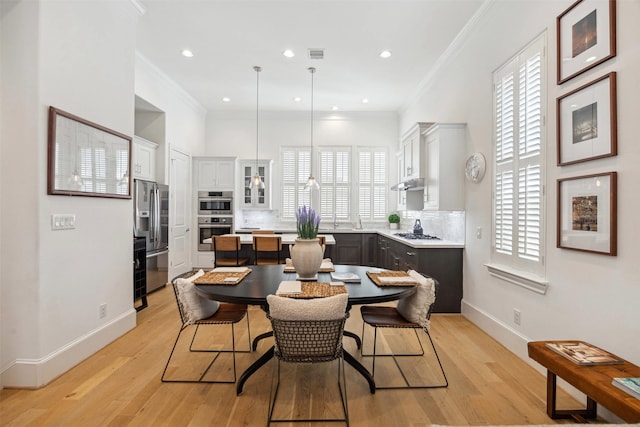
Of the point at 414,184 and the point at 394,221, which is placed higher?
the point at 414,184

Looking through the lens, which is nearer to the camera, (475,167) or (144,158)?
(475,167)

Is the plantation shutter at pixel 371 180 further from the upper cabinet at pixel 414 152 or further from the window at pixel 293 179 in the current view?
the upper cabinet at pixel 414 152

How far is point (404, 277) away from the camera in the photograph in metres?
2.63

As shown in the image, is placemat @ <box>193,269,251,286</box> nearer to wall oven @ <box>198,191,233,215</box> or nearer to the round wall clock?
the round wall clock

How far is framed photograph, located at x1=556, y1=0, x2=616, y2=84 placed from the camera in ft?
6.84

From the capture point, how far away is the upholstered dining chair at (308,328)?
1935 millimetres

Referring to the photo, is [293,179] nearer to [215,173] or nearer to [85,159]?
[215,173]

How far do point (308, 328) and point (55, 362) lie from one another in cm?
201

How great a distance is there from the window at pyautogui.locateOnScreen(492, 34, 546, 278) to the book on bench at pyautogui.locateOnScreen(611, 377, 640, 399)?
115cm

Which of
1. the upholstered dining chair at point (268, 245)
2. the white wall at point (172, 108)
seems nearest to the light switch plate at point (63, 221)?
the upholstered dining chair at point (268, 245)

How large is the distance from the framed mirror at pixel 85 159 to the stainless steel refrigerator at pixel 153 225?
1.29 meters

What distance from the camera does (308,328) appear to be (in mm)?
1968

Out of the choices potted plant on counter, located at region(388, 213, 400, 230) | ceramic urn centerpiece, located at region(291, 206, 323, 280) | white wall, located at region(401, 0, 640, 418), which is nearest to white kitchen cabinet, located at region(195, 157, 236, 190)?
potted plant on counter, located at region(388, 213, 400, 230)

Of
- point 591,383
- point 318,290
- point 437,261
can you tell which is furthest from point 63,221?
point 437,261
